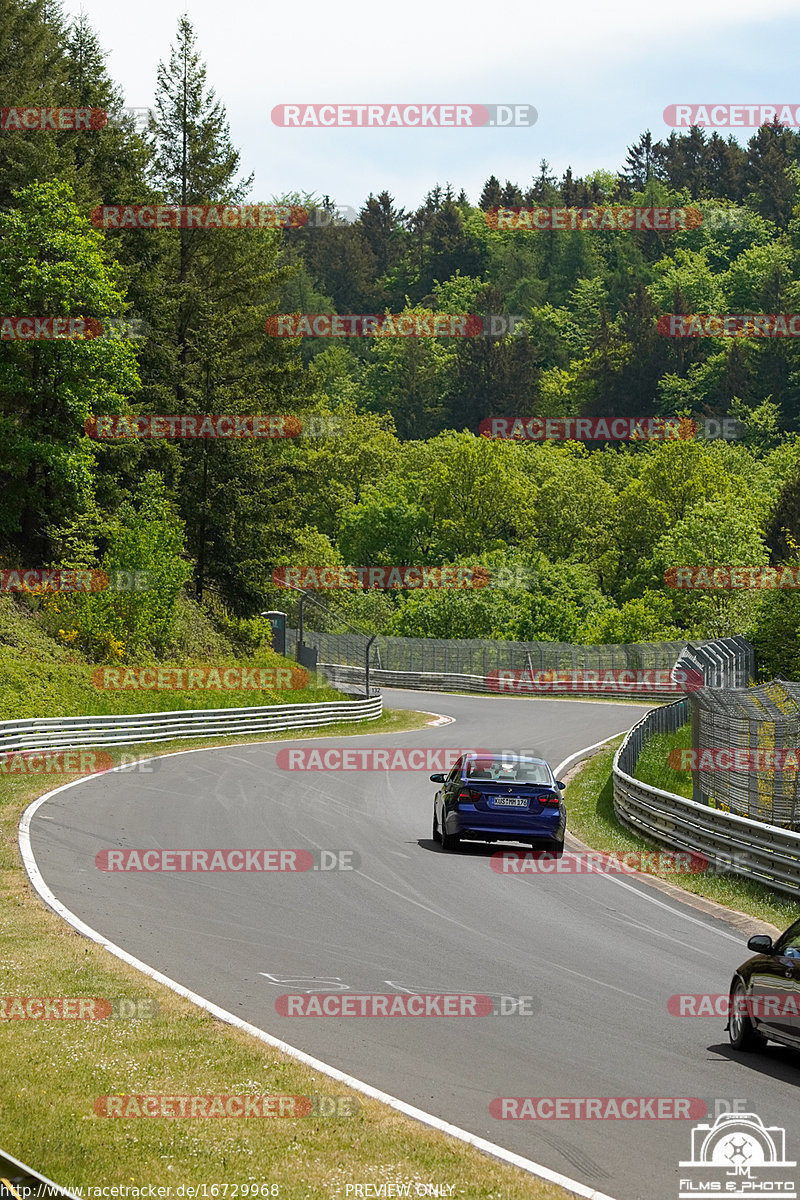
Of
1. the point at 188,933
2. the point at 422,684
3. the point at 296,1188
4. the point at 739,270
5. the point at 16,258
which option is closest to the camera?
the point at 296,1188

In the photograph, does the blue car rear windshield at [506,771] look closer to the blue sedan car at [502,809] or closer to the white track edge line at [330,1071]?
the blue sedan car at [502,809]

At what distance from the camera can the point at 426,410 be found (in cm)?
15225

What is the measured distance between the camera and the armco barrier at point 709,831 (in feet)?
53.2

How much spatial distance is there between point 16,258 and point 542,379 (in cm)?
11246

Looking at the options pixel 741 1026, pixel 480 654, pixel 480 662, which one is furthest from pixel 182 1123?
pixel 480 654

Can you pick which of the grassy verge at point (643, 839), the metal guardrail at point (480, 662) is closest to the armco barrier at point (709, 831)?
the grassy verge at point (643, 839)

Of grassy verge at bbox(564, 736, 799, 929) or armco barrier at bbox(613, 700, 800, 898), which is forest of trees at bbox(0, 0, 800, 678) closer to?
grassy verge at bbox(564, 736, 799, 929)

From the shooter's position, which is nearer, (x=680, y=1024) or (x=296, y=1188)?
(x=296, y=1188)

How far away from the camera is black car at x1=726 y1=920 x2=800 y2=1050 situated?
8773 millimetres

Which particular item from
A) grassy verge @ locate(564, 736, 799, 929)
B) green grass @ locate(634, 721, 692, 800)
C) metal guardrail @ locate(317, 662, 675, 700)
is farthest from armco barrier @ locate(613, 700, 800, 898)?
metal guardrail @ locate(317, 662, 675, 700)

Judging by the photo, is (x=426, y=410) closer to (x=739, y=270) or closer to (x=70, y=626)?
(x=739, y=270)

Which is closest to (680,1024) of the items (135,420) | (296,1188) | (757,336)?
(296,1188)

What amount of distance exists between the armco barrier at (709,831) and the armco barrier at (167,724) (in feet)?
43.5

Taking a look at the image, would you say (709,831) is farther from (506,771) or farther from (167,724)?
(167,724)
